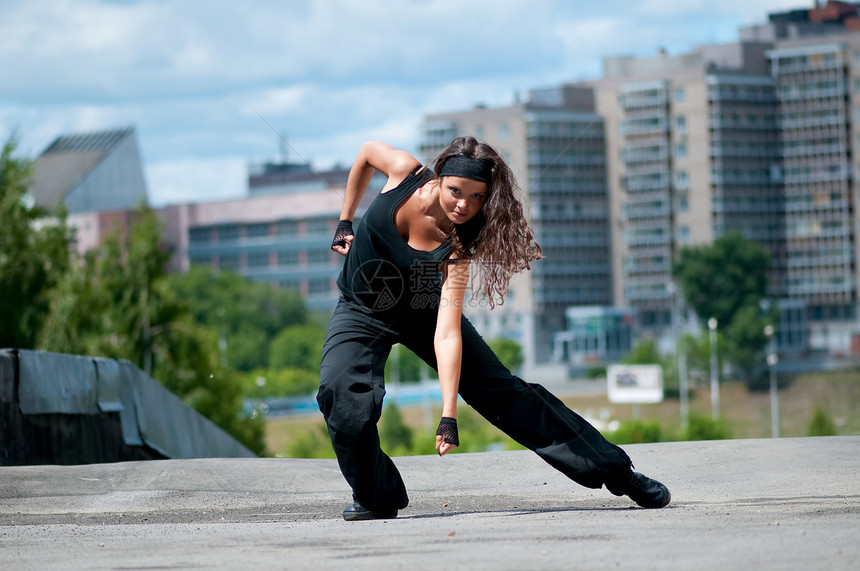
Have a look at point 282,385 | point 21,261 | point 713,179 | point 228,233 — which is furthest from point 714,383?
point 21,261

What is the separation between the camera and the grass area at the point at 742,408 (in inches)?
3398

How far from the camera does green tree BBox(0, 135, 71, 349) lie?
3023cm

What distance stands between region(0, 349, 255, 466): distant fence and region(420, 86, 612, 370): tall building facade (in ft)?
348

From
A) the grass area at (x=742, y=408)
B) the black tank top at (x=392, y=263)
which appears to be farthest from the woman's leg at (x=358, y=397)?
the grass area at (x=742, y=408)

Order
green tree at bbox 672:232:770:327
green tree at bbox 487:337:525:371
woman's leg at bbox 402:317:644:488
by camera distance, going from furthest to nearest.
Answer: green tree at bbox 672:232:770:327 < green tree at bbox 487:337:525:371 < woman's leg at bbox 402:317:644:488

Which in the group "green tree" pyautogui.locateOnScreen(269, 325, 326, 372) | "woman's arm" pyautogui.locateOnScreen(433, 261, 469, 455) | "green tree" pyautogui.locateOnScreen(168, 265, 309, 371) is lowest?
"green tree" pyautogui.locateOnScreen(269, 325, 326, 372)

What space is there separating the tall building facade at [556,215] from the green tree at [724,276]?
12.2 metres

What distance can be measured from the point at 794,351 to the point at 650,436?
164ft

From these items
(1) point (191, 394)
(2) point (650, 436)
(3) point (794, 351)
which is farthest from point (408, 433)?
(3) point (794, 351)

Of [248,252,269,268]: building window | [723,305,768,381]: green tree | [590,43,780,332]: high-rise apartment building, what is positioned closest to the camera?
[723,305,768,381]: green tree

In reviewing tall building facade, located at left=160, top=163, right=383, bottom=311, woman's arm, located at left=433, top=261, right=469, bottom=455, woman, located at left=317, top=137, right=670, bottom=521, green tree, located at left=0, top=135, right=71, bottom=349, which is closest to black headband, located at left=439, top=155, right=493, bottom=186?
woman, located at left=317, top=137, right=670, bottom=521

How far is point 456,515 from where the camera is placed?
5.96m

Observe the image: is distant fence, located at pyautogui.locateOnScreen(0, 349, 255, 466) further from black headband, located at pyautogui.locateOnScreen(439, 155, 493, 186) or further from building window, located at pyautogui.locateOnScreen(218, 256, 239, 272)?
building window, located at pyautogui.locateOnScreen(218, 256, 239, 272)

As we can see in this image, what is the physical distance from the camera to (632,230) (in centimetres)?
11569
